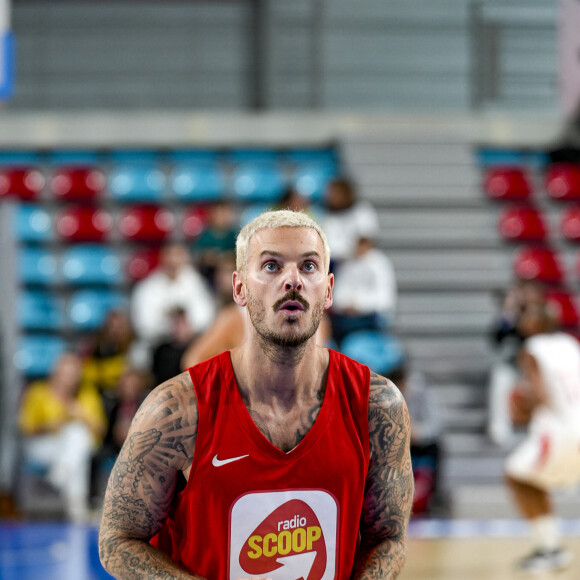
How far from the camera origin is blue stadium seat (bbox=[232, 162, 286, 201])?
10664mm

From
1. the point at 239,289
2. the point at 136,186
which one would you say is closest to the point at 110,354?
the point at 136,186

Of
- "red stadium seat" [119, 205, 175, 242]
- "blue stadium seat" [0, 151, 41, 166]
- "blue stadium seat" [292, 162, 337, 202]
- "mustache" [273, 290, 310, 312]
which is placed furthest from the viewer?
"blue stadium seat" [0, 151, 41, 166]

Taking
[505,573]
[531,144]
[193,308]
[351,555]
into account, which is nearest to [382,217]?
[531,144]

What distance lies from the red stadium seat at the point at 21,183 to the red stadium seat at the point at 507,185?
15.5 feet

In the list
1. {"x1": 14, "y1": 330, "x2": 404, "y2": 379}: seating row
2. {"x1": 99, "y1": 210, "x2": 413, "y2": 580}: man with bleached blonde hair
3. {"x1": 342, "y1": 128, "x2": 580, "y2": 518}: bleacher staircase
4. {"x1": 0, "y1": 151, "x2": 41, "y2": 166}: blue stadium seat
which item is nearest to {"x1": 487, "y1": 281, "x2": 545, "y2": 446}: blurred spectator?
{"x1": 342, "y1": 128, "x2": 580, "y2": 518}: bleacher staircase

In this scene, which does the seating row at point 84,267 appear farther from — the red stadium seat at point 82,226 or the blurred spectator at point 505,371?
the blurred spectator at point 505,371

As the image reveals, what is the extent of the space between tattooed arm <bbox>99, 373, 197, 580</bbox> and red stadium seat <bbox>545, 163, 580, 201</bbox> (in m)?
9.34

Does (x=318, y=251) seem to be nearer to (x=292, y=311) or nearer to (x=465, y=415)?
(x=292, y=311)

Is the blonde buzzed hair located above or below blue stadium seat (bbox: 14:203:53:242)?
below

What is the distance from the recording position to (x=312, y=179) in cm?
1069

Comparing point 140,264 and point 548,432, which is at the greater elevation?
point 140,264

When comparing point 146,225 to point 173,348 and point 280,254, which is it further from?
point 280,254

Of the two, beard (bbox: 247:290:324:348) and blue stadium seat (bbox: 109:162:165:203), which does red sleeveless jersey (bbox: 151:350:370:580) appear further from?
blue stadium seat (bbox: 109:162:165:203)

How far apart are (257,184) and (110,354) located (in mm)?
2862
